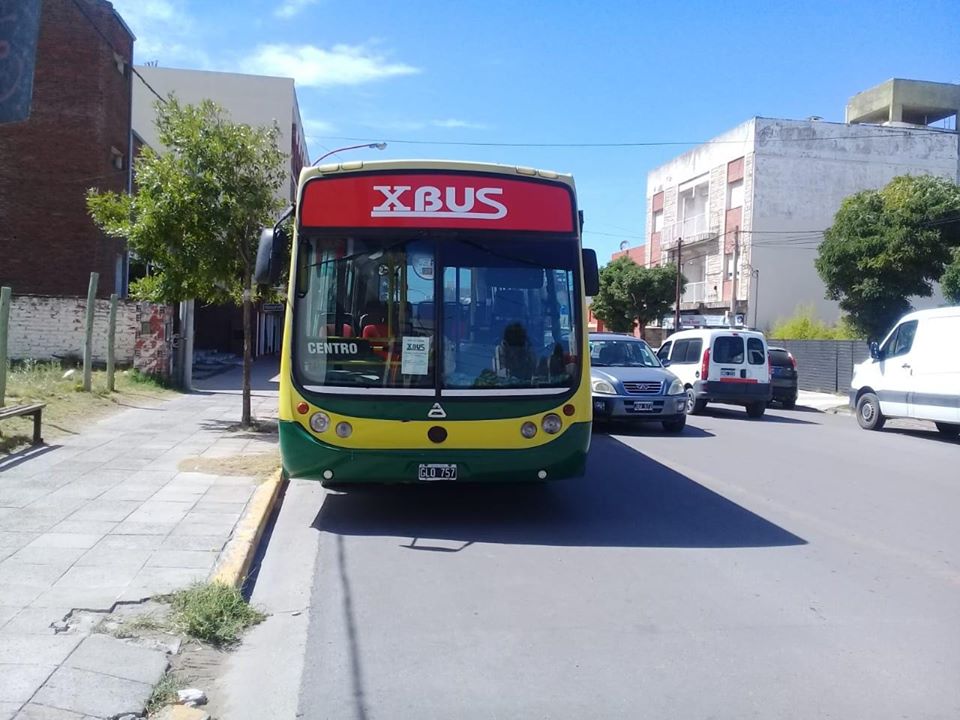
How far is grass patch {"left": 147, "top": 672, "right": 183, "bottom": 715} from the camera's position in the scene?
14.4ft

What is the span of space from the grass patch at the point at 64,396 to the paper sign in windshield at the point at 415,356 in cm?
542

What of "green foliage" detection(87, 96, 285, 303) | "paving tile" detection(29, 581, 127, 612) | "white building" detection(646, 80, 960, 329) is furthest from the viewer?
"white building" detection(646, 80, 960, 329)

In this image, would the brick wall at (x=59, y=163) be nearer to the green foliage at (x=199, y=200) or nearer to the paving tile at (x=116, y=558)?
the green foliage at (x=199, y=200)

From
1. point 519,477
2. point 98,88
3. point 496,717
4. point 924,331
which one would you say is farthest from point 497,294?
point 98,88

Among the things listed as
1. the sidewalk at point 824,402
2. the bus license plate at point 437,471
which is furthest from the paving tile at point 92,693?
the sidewalk at point 824,402

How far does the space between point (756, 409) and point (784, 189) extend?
77.5ft

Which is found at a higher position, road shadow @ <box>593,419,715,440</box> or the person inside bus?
the person inside bus

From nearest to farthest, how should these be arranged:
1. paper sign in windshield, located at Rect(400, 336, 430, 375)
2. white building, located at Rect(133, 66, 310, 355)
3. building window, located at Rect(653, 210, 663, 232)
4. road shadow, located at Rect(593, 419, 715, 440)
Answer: paper sign in windshield, located at Rect(400, 336, 430, 375), road shadow, located at Rect(593, 419, 715, 440), white building, located at Rect(133, 66, 310, 355), building window, located at Rect(653, 210, 663, 232)

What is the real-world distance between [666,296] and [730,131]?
8369mm

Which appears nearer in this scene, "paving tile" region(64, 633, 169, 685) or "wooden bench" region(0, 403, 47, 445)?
→ "paving tile" region(64, 633, 169, 685)

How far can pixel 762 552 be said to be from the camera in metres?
7.57

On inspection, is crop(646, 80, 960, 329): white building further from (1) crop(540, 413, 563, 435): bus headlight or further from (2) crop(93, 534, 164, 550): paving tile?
(2) crop(93, 534, 164, 550): paving tile

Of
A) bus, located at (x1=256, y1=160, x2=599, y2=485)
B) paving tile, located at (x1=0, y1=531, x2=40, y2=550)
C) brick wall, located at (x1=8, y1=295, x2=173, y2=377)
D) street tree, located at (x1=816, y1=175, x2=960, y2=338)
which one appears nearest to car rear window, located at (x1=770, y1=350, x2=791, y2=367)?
street tree, located at (x1=816, y1=175, x2=960, y2=338)

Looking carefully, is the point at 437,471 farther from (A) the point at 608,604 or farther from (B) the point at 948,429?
(B) the point at 948,429
